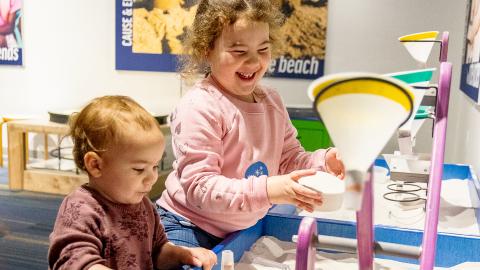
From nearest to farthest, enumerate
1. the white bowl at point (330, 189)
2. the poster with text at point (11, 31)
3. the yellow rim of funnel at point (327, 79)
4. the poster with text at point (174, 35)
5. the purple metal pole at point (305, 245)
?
the yellow rim of funnel at point (327, 79)
the white bowl at point (330, 189)
the purple metal pole at point (305, 245)
the poster with text at point (174, 35)
the poster with text at point (11, 31)

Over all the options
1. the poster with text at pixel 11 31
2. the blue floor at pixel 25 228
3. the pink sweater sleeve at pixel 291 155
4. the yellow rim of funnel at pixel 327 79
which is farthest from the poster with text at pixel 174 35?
the yellow rim of funnel at pixel 327 79

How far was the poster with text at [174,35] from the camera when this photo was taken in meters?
3.40

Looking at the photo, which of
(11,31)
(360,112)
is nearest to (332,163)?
(360,112)

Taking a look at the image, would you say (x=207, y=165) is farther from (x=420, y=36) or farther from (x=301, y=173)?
(x=420, y=36)

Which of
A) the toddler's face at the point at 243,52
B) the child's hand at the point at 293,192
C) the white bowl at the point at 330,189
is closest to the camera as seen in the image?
the white bowl at the point at 330,189

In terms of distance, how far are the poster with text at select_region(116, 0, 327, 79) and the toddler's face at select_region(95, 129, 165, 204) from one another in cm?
266

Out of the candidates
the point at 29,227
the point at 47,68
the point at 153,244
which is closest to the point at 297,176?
the point at 153,244

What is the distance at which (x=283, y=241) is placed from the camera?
1341mm

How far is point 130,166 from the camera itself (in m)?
0.84

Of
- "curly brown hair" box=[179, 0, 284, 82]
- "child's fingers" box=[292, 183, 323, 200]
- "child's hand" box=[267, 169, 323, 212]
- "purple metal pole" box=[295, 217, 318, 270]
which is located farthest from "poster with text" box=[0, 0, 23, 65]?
"purple metal pole" box=[295, 217, 318, 270]

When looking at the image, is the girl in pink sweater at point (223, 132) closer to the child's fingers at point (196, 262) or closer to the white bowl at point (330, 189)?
the child's fingers at point (196, 262)

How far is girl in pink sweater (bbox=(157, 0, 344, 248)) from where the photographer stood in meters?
1.02

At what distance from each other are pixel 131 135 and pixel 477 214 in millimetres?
1125

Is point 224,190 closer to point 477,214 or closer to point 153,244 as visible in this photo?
point 153,244
